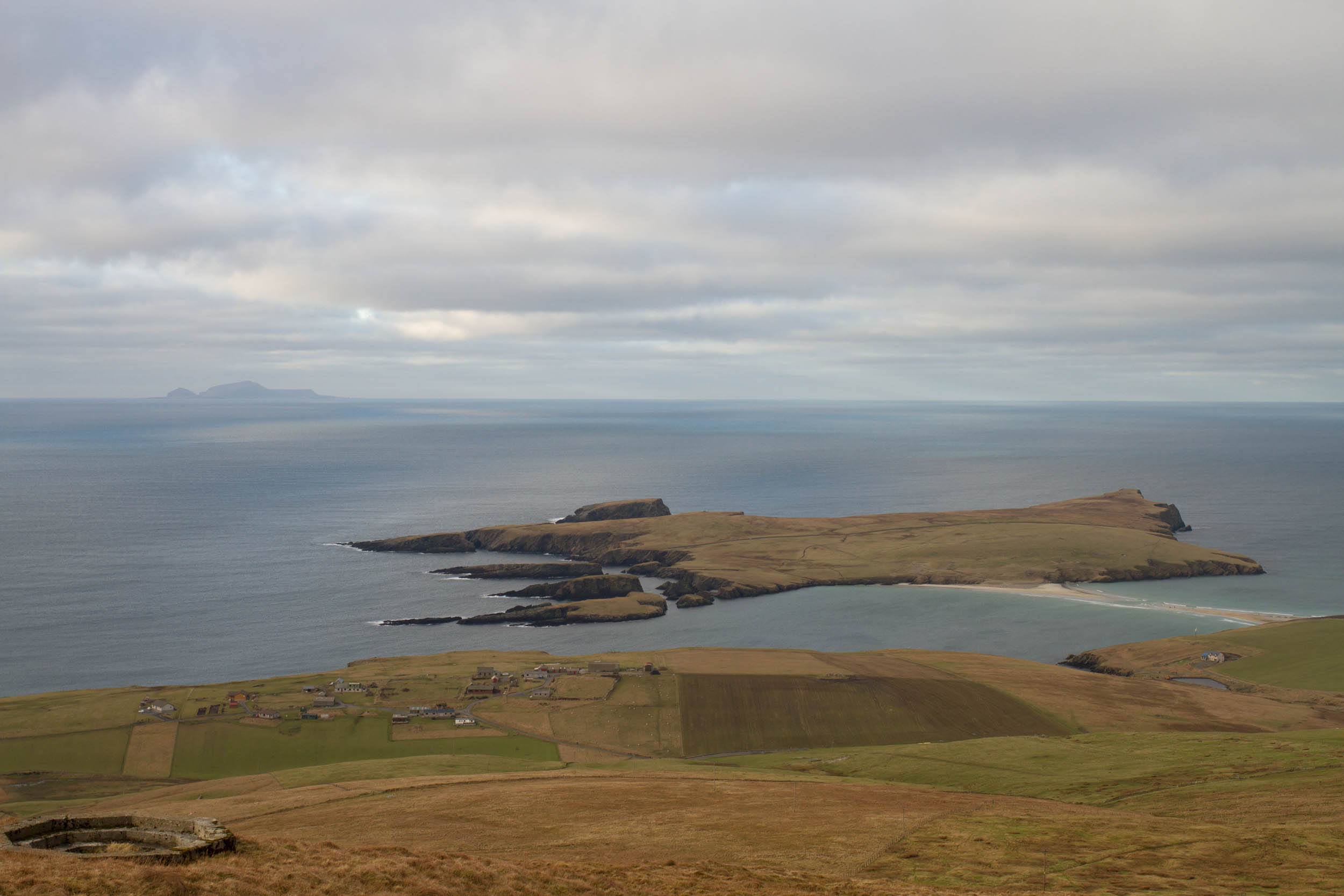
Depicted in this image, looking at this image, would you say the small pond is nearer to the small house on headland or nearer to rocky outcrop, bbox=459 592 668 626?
rocky outcrop, bbox=459 592 668 626

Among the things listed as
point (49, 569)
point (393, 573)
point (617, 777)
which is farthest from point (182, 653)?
point (617, 777)

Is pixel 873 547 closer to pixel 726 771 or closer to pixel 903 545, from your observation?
pixel 903 545

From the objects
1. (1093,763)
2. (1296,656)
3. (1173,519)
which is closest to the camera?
(1093,763)

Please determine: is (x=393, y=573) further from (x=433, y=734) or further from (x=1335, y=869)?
(x=1335, y=869)

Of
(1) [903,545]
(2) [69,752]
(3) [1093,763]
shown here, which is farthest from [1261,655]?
(2) [69,752]

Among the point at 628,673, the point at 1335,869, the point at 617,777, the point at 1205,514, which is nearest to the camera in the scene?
the point at 1335,869

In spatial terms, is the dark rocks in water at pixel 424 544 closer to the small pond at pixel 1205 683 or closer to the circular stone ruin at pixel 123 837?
the small pond at pixel 1205 683
